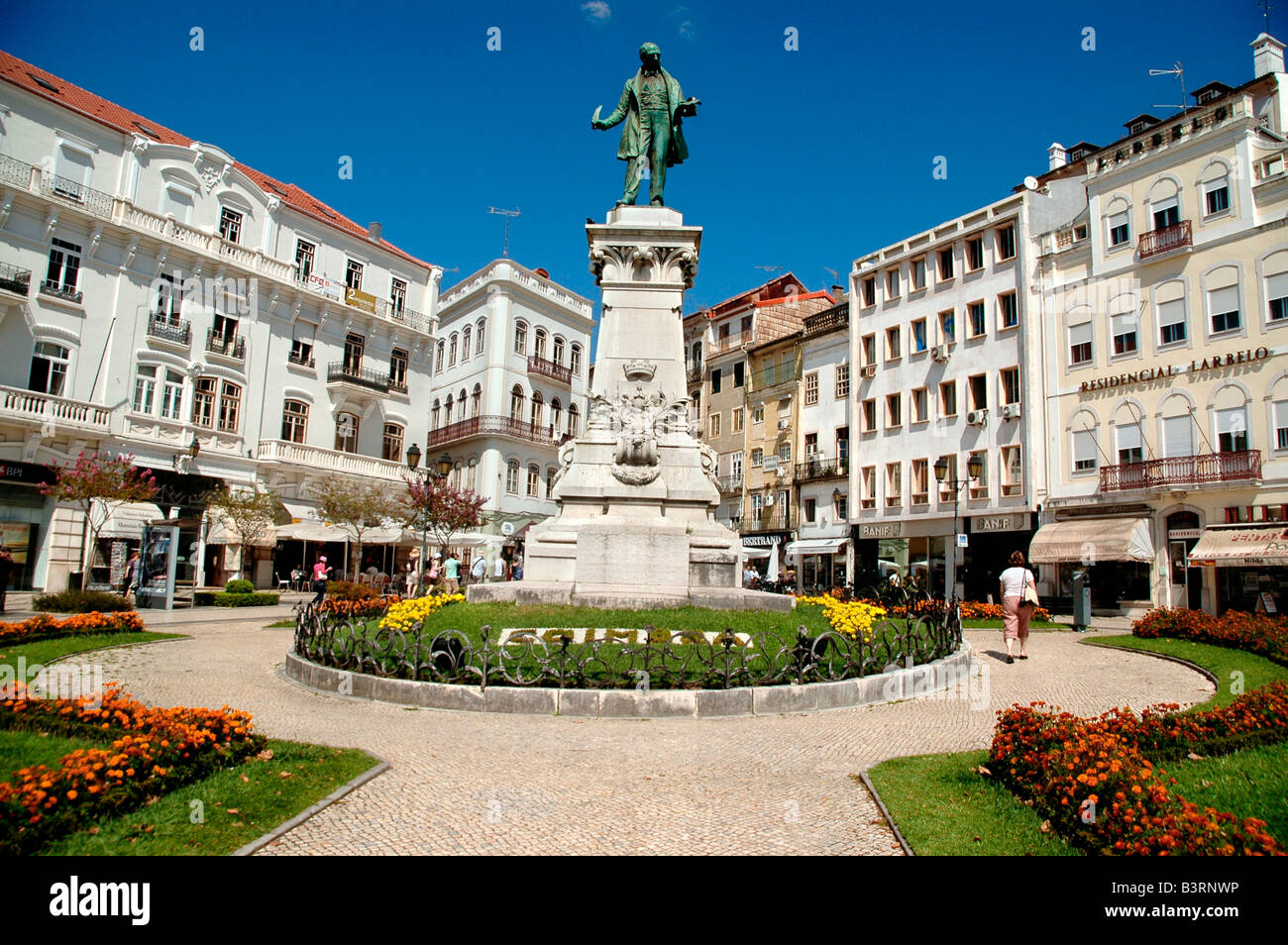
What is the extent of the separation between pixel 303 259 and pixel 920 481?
3367 cm

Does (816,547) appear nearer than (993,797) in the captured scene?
No

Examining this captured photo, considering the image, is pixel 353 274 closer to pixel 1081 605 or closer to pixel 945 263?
A: pixel 945 263

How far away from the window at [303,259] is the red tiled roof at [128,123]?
4.80 feet

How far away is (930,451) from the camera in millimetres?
40031

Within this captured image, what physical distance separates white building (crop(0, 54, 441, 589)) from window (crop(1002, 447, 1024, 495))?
1182 inches

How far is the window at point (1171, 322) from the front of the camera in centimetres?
3080

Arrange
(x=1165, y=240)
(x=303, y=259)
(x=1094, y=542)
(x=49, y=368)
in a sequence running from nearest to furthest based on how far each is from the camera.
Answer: (x=49, y=368), (x=1094, y=542), (x=1165, y=240), (x=303, y=259)

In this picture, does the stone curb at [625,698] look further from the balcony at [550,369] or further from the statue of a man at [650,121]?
the balcony at [550,369]

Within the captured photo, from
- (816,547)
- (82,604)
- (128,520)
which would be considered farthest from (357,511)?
(816,547)

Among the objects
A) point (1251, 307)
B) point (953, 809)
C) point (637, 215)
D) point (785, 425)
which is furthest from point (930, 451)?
point (953, 809)

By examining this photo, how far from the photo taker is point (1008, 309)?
123ft
